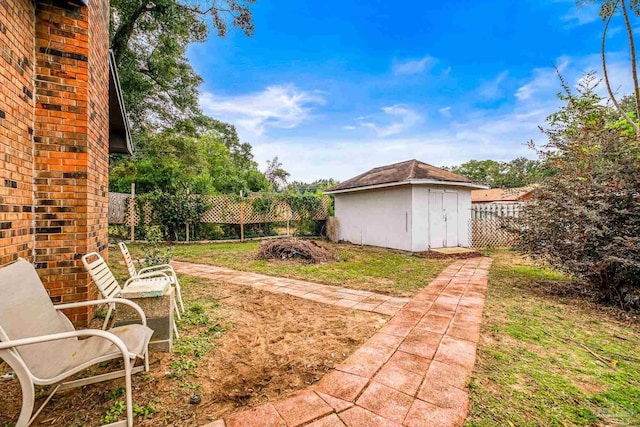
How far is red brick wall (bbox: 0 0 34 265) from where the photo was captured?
2.25m

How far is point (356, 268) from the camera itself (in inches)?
→ 269

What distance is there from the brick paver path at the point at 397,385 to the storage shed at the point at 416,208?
630 cm

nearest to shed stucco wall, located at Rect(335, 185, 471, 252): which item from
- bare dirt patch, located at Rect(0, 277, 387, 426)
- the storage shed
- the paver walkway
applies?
the storage shed

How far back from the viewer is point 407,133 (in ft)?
52.4

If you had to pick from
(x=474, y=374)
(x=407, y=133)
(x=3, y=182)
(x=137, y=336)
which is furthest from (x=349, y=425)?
(x=407, y=133)

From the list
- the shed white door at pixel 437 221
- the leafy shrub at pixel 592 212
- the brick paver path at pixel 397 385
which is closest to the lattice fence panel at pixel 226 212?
the shed white door at pixel 437 221

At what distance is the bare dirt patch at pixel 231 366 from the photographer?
1.80 metres

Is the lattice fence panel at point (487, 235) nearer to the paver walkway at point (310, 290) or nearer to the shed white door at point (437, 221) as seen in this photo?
the shed white door at point (437, 221)

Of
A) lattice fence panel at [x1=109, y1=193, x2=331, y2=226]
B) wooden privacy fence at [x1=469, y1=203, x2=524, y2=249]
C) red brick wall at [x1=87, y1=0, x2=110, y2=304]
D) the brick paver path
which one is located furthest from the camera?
wooden privacy fence at [x1=469, y1=203, x2=524, y2=249]

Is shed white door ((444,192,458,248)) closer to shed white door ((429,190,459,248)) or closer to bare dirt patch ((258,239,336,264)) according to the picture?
shed white door ((429,190,459,248))

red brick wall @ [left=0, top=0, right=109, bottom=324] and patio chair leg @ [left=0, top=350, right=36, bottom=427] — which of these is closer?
patio chair leg @ [left=0, top=350, right=36, bottom=427]

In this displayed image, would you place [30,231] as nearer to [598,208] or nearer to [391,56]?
[598,208]

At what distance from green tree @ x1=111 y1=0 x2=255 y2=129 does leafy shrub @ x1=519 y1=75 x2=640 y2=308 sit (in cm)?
1017

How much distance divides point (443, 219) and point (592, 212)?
5951 millimetres
